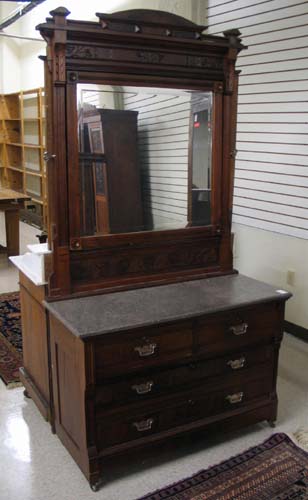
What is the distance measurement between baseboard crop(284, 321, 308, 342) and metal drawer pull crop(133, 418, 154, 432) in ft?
6.23

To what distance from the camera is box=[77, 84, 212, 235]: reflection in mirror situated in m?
2.38

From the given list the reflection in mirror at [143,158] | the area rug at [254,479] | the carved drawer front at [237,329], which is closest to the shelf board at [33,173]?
the reflection in mirror at [143,158]

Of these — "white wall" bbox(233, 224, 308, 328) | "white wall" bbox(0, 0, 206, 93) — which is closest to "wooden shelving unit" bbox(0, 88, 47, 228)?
"white wall" bbox(0, 0, 206, 93)

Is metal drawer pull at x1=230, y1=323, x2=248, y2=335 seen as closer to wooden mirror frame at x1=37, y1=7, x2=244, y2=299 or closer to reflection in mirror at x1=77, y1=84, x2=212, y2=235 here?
wooden mirror frame at x1=37, y1=7, x2=244, y2=299

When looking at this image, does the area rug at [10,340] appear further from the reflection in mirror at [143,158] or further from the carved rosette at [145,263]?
the reflection in mirror at [143,158]

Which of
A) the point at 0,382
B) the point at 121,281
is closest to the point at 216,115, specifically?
the point at 121,281

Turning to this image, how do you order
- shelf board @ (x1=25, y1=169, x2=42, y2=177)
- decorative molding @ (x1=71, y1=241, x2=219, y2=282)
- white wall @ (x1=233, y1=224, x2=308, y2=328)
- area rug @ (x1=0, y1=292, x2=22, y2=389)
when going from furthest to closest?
shelf board @ (x1=25, y1=169, x2=42, y2=177), white wall @ (x1=233, y1=224, x2=308, y2=328), area rug @ (x1=0, y1=292, x2=22, y2=389), decorative molding @ (x1=71, y1=241, x2=219, y2=282)

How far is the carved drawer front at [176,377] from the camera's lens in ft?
7.03

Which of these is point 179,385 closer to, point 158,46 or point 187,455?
point 187,455

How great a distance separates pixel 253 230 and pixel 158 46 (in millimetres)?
2063

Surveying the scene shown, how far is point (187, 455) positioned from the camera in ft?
7.99

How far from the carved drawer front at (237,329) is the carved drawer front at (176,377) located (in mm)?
63

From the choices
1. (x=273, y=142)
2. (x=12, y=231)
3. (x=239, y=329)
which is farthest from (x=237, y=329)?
(x=12, y=231)

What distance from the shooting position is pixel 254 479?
226 cm
